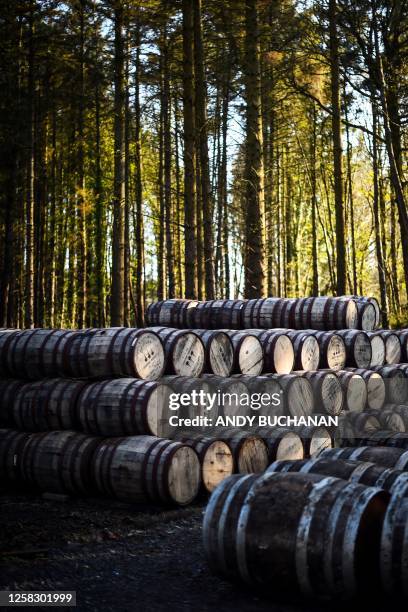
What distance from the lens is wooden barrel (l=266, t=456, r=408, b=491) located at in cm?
486

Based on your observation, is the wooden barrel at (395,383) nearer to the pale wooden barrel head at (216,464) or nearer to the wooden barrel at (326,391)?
the wooden barrel at (326,391)

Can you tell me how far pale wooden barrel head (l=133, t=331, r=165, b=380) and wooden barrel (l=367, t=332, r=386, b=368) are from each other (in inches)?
152

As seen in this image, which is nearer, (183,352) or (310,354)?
(183,352)

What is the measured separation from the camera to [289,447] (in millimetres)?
8242

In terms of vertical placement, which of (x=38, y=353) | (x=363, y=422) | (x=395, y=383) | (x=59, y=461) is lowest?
(x=59, y=461)

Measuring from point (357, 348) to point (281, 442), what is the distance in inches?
108

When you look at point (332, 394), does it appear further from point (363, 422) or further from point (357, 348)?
point (357, 348)

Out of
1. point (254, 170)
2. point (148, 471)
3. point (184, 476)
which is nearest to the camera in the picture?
point (148, 471)

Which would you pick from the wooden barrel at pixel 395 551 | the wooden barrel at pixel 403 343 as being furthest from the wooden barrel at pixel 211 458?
the wooden barrel at pixel 403 343

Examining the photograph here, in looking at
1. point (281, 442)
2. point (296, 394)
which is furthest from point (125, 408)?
point (296, 394)

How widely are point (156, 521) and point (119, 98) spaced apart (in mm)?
12838

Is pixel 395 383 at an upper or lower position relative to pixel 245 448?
upper

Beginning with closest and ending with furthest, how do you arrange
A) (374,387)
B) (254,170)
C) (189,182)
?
(374,387), (254,170), (189,182)

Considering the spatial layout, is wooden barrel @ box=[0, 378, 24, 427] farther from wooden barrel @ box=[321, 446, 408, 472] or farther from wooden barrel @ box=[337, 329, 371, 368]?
wooden barrel @ box=[337, 329, 371, 368]
